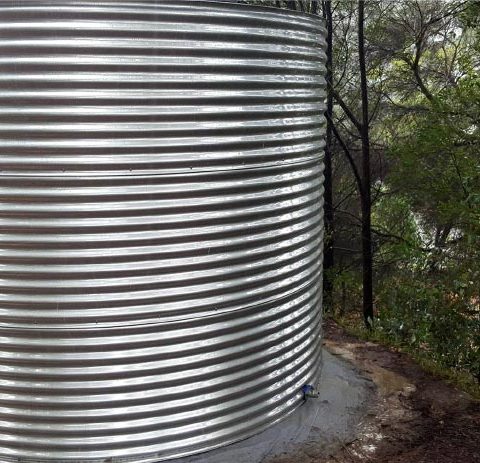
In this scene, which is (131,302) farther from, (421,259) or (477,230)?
(421,259)

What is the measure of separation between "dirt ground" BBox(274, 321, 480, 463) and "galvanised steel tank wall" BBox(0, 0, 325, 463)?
2.89ft

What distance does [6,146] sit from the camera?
145 inches

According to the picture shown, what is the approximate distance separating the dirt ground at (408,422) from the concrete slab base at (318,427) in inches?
2.7

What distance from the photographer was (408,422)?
5.11m

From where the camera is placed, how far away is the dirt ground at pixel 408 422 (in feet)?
15.1

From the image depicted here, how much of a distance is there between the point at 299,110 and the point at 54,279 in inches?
79.1

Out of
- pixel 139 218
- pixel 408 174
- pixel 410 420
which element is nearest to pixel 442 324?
pixel 408 174

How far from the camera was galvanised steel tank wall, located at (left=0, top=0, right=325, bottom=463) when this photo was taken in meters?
3.62

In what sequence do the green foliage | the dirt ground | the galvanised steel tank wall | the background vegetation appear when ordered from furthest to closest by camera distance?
the background vegetation, the green foliage, the dirt ground, the galvanised steel tank wall

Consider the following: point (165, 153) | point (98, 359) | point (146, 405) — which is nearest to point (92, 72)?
point (165, 153)

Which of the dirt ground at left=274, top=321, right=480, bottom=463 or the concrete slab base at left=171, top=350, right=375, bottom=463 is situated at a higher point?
the concrete slab base at left=171, top=350, right=375, bottom=463

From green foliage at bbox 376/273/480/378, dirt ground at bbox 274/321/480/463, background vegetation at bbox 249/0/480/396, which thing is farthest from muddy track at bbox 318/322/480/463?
green foliage at bbox 376/273/480/378

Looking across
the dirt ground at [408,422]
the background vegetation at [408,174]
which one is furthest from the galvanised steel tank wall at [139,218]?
the background vegetation at [408,174]

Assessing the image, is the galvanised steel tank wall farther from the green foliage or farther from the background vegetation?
the green foliage
